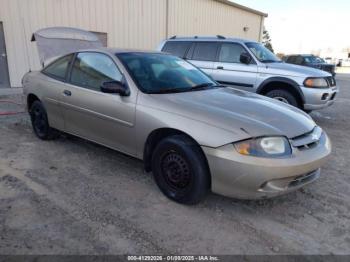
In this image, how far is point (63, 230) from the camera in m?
2.82

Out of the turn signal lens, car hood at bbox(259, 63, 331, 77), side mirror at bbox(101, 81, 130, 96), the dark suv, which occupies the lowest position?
the dark suv

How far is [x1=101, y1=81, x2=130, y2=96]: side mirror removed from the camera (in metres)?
3.61

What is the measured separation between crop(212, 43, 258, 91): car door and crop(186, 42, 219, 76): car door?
15 cm

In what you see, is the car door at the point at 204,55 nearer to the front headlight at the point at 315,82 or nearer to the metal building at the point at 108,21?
the front headlight at the point at 315,82

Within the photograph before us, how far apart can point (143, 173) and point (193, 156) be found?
4.05 feet

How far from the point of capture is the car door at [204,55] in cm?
777

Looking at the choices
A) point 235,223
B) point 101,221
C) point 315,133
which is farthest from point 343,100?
point 101,221

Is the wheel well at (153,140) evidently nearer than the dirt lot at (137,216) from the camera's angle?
No

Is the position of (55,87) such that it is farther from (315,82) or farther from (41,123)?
(315,82)

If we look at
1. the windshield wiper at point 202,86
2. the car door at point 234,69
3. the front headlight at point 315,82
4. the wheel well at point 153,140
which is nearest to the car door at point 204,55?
the car door at point 234,69

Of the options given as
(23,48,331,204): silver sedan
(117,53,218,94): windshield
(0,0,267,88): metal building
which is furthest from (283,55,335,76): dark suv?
(23,48,331,204): silver sedan

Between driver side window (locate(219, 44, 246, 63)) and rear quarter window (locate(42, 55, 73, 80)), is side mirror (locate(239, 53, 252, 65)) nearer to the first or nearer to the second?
driver side window (locate(219, 44, 246, 63))

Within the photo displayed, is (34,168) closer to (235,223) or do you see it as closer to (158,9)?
(235,223)

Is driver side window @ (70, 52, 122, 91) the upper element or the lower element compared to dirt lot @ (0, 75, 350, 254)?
upper
